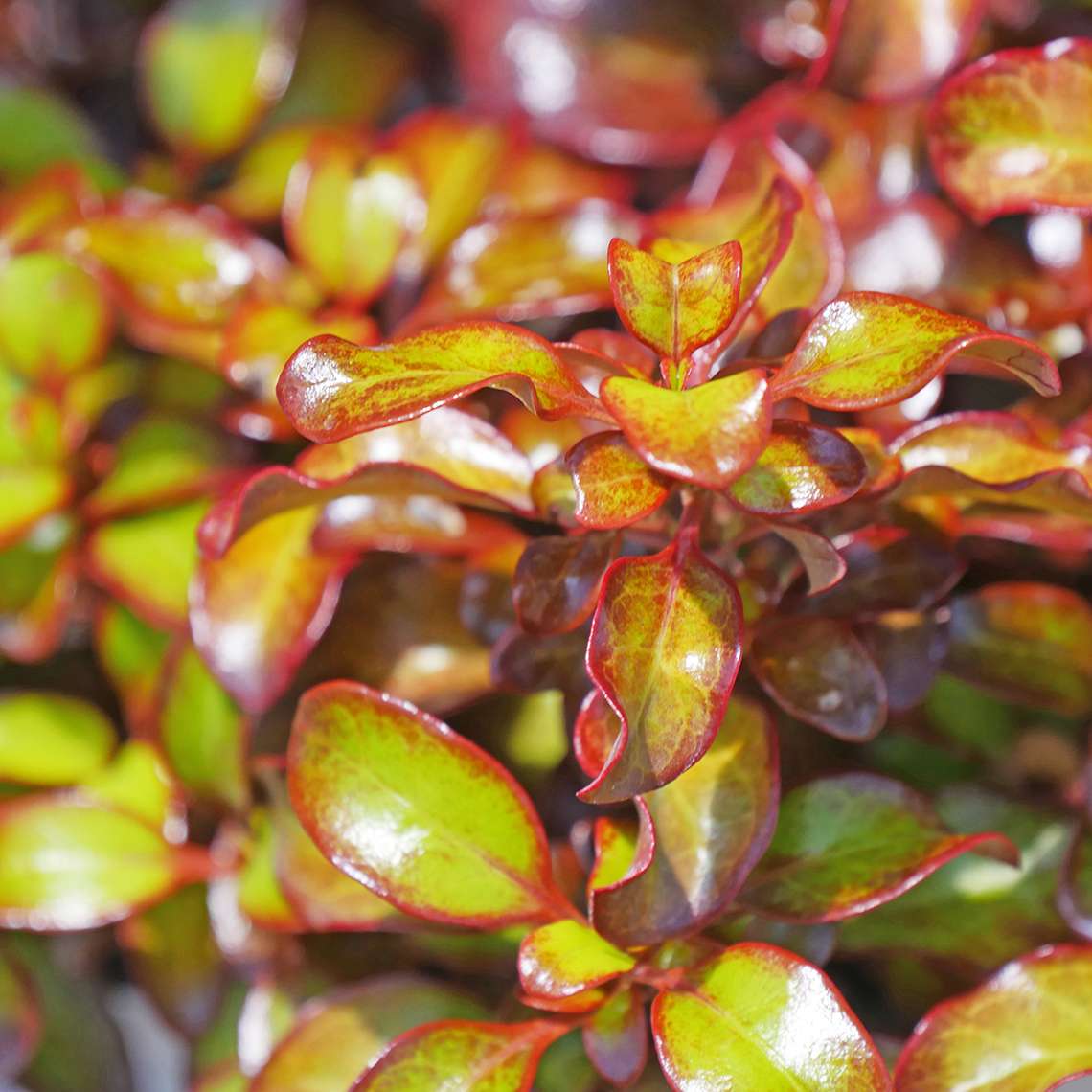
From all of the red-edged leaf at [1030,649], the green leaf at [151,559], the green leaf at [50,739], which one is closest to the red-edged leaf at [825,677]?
the red-edged leaf at [1030,649]

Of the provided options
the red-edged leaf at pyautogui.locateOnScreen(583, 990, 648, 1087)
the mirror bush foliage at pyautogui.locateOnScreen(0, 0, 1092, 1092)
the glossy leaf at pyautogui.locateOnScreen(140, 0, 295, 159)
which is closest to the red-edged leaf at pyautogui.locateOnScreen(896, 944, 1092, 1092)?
the mirror bush foliage at pyautogui.locateOnScreen(0, 0, 1092, 1092)

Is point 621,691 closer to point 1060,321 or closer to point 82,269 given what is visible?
point 1060,321

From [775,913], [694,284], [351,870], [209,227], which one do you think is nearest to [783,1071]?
[775,913]

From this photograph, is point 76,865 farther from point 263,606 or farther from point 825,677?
point 825,677

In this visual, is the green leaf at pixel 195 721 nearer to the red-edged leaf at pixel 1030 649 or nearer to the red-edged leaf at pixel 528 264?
the red-edged leaf at pixel 528 264

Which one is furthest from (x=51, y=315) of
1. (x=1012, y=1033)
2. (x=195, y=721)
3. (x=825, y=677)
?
(x=1012, y=1033)
